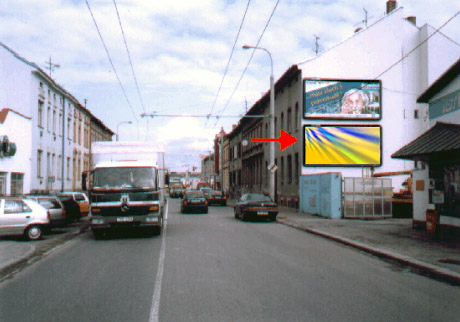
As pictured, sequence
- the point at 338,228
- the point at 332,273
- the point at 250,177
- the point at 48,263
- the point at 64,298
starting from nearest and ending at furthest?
the point at 64,298 < the point at 332,273 < the point at 48,263 < the point at 338,228 < the point at 250,177

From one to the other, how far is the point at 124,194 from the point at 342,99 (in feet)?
62.9

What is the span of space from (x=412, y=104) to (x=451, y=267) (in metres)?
23.6

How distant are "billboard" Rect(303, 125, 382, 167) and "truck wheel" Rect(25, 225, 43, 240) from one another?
63.3 ft

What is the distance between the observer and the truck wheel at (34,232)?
1474 cm

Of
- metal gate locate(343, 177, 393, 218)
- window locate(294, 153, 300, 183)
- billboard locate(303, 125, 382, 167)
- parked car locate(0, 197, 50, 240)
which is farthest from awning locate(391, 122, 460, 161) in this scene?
window locate(294, 153, 300, 183)

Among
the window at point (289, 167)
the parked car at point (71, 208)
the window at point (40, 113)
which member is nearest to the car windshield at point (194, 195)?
the window at point (289, 167)

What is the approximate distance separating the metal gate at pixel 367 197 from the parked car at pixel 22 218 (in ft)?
46.6

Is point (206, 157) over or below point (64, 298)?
over

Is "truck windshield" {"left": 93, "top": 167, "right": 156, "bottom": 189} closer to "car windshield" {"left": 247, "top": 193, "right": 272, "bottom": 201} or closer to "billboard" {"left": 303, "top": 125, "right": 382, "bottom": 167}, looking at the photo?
"car windshield" {"left": 247, "top": 193, "right": 272, "bottom": 201}

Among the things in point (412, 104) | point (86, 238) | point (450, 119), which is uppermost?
point (412, 104)

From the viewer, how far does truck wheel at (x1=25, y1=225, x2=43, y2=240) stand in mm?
14742

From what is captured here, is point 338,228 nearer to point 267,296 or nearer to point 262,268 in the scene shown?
point 262,268

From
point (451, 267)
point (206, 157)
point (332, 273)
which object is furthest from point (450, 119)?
→ point (206, 157)

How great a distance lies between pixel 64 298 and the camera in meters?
6.91
